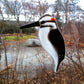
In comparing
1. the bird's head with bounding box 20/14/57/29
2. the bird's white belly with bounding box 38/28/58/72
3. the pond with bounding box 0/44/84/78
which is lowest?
the pond with bounding box 0/44/84/78

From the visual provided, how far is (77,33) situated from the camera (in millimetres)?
2148

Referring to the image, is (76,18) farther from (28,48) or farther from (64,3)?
(28,48)

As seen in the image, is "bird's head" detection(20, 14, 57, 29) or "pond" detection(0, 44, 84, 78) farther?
"pond" detection(0, 44, 84, 78)

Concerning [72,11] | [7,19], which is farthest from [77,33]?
[7,19]

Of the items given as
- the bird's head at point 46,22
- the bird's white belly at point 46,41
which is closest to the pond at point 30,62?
the bird's white belly at point 46,41

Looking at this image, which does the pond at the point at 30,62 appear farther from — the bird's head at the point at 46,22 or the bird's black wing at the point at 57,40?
the bird's head at the point at 46,22

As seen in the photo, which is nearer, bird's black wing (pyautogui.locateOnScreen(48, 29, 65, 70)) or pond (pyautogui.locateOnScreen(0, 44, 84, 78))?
bird's black wing (pyautogui.locateOnScreen(48, 29, 65, 70))

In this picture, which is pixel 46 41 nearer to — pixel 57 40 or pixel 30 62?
pixel 57 40

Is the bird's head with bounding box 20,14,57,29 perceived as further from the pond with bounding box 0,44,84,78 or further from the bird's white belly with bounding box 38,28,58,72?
the pond with bounding box 0,44,84,78

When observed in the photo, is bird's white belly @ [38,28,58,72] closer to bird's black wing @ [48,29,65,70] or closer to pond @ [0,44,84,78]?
bird's black wing @ [48,29,65,70]

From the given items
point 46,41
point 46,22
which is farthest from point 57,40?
point 46,22

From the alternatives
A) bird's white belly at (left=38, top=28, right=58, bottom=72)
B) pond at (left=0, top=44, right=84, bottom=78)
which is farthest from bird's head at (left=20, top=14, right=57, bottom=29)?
pond at (left=0, top=44, right=84, bottom=78)

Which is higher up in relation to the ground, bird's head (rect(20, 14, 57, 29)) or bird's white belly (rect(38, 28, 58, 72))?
bird's head (rect(20, 14, 57, 29))

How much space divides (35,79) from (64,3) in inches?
65.4
